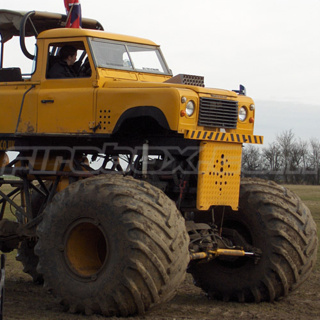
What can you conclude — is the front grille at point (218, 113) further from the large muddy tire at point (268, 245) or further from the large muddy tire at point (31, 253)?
the large muddy tire at point (31, 253)

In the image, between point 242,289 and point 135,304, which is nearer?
point 135,304

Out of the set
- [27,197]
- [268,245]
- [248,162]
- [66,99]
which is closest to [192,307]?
[268,245]

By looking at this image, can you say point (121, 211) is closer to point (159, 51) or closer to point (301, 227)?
point (301, 227)

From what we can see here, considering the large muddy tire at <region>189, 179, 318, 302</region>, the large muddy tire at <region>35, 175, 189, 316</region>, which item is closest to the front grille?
the large muddy tire at <region>189, 179, 318, 302</region>

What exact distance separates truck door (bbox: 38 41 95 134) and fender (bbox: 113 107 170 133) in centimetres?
51

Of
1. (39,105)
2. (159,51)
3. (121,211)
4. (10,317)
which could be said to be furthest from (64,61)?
(10,317)

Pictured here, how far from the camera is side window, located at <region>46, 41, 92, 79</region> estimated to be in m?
9.69

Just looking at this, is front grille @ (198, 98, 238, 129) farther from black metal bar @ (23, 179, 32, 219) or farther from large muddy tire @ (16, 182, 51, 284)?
large muddy tire @ (16, 182, 51, 284)

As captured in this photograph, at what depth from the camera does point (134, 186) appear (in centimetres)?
781

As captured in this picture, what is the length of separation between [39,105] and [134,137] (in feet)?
4.58

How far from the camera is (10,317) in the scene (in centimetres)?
784

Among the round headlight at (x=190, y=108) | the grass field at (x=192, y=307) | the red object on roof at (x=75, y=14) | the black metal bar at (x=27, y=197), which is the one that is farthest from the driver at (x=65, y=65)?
the grass field at (x=192, y=307)

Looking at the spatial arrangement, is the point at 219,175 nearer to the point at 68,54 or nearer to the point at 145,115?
the point at 145,115

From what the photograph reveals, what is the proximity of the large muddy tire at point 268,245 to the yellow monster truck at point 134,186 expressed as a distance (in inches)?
0.6
